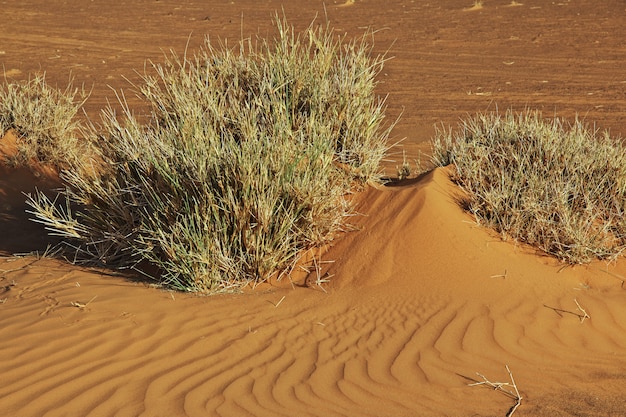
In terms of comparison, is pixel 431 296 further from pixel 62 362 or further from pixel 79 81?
pixel 79 81

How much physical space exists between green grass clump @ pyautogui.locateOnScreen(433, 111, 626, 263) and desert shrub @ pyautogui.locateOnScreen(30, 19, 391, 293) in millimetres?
886

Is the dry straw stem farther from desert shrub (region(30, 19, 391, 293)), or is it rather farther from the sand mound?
desert shrub (region(30, 19, 391, 293))

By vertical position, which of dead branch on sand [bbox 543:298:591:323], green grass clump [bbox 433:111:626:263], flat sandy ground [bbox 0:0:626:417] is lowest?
dead branch on sand [bbox 543:298:591:323]

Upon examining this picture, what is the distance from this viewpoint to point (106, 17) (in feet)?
76.9

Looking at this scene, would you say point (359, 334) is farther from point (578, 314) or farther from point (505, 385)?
point (578, 314)

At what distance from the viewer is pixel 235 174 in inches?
227

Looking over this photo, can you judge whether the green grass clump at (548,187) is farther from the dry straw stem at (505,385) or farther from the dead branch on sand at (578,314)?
the dry straw stem at (505,385)

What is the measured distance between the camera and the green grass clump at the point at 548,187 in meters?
5.86

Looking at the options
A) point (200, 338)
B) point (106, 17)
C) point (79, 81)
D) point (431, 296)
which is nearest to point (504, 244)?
point (431, 296)

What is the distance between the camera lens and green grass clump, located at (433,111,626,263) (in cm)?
586

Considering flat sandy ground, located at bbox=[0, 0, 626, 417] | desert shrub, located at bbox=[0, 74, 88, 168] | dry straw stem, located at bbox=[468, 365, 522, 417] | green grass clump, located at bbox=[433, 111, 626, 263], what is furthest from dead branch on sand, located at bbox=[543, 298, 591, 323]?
desert shrub, located at bbox=[0, 74, 88, 168]

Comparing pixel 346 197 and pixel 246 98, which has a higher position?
pixel 246 98

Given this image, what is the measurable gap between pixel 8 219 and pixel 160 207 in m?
2.68

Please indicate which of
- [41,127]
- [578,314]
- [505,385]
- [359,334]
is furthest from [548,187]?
[41,127]
